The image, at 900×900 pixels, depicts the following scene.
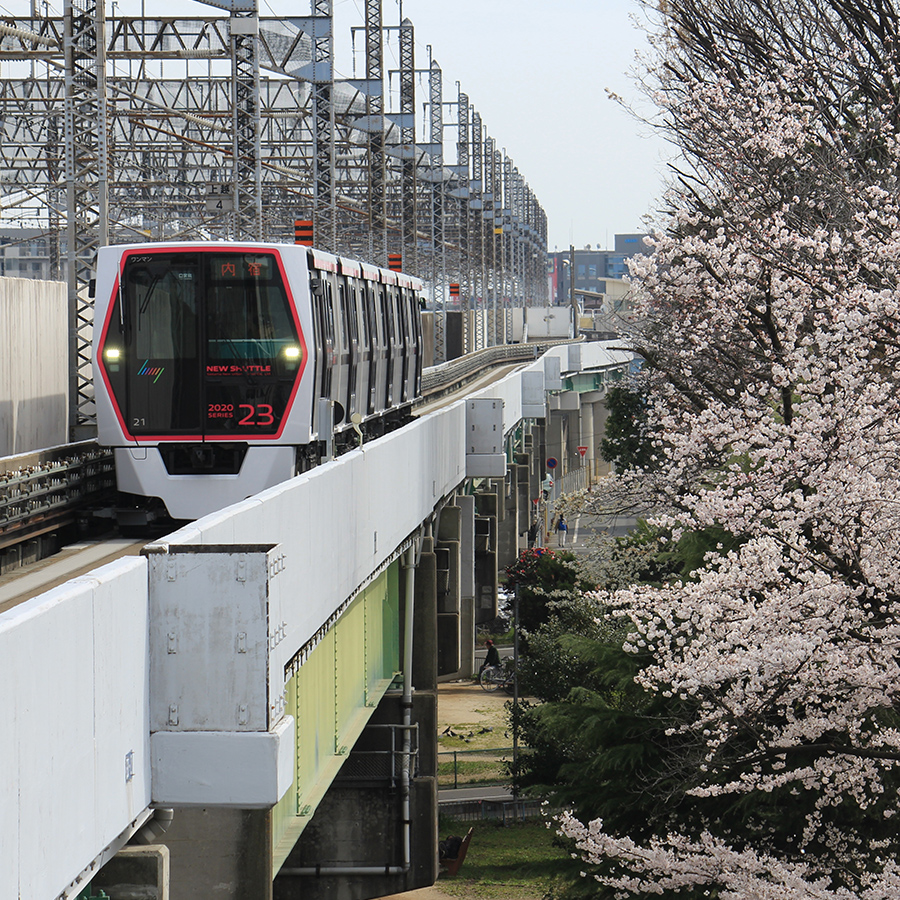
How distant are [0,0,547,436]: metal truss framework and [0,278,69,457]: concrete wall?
0.33 meters

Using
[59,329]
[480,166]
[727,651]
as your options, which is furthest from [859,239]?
[480,166]

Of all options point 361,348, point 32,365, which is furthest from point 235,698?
point 361,348

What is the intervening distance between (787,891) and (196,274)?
760 cm

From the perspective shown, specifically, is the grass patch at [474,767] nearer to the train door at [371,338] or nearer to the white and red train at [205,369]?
the train door at [371,338]

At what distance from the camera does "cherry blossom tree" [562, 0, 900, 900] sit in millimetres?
9945

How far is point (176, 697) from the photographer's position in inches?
229

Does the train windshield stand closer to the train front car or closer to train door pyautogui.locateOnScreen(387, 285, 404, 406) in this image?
the train front car

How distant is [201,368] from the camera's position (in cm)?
1377

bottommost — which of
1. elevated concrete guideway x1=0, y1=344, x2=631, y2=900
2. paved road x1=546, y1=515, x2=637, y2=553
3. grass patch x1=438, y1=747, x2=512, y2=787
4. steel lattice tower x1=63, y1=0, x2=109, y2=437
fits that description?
grass patch x1=438, y1=747, x2=512, y2=787

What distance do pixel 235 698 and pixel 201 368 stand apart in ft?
27.1

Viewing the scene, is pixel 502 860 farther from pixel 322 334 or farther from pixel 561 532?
pixel 561 532

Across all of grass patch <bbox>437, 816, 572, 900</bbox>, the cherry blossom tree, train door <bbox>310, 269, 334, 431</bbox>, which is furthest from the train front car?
grass patch <bbox>437, 816, 572, 900</bbox>

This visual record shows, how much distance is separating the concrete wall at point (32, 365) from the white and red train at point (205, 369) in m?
1.97

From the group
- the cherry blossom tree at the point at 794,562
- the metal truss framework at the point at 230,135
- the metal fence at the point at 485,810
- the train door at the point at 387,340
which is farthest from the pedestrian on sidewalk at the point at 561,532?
the cherry blossom tree at the point at 794,562
